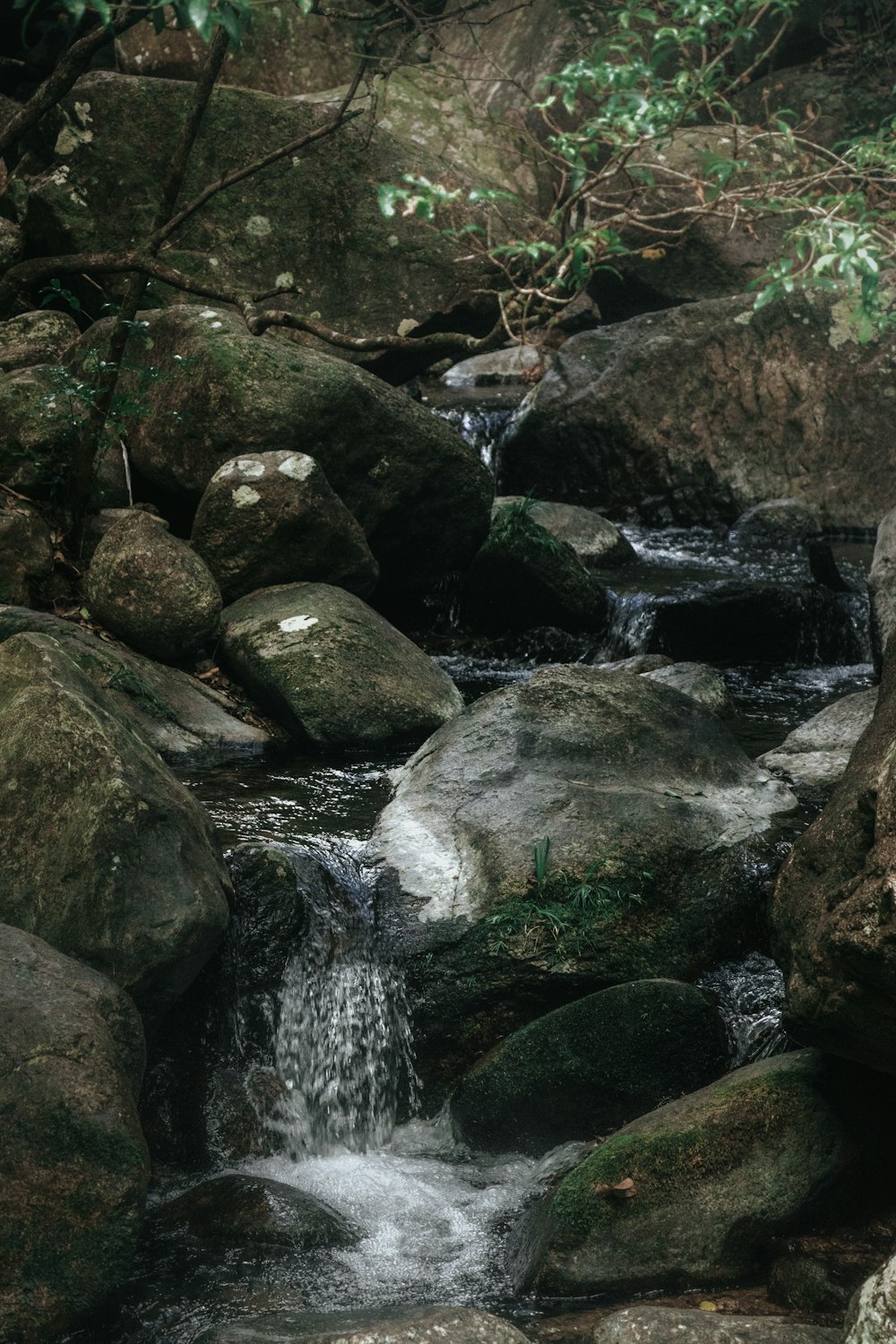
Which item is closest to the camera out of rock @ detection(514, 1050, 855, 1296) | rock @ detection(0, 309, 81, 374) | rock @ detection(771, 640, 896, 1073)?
rock @ detection(771, 640, 896, 1073)

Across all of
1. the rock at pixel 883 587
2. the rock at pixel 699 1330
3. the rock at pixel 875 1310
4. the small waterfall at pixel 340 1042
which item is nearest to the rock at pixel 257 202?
the rock at pixel 883 587

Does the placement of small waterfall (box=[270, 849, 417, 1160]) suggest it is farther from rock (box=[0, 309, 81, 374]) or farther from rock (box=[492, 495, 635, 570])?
rock (box=[492, 495, 635, 570])

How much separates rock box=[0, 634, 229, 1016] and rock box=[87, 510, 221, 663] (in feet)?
8.05

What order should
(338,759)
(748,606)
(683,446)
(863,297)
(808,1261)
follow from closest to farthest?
(808,1261) < (863,297) < (338,759) < (748,606) < (683,446)

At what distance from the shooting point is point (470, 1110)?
175 inches

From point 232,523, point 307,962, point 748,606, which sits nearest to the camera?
point 307,962

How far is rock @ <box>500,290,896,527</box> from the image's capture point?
1177 cm

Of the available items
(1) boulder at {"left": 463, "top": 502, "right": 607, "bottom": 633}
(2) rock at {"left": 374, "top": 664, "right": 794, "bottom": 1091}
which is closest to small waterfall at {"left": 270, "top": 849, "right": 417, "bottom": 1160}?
(2) rock at {"left": 374, "top": 664, "right": 794, "bottom": 1091}

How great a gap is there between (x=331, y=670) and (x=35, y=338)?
12.1 ft

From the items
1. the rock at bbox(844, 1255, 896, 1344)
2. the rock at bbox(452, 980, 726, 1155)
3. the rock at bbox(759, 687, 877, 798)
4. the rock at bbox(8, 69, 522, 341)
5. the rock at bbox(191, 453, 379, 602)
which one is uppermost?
the rock at bbox(8, 69, 522, 341)

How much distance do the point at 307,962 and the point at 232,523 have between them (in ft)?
10.3


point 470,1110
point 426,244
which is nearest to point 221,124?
point 426,244

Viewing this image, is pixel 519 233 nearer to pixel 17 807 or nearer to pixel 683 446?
pixel 683 446

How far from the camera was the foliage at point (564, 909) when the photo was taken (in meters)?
4.75
